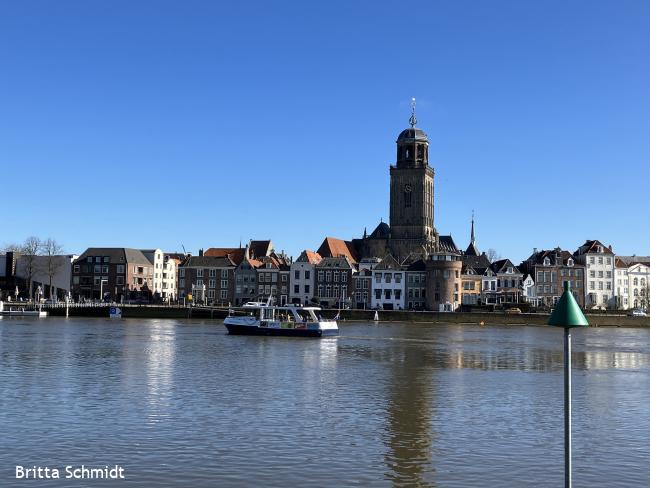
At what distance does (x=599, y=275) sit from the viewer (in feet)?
507

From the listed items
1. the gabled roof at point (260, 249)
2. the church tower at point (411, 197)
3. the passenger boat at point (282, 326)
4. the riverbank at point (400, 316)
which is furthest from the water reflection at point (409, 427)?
the church tower at point (411, 197)

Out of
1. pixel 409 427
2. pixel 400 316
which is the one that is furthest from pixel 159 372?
pixel 400 316

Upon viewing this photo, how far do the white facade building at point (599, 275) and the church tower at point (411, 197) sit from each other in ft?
117

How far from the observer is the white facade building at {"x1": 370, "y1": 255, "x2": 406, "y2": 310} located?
149000 millimetres

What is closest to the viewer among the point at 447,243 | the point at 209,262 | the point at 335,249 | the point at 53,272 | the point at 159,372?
the point at 159,372

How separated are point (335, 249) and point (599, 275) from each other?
5464 cm

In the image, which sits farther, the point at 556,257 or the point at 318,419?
the point at 556,257

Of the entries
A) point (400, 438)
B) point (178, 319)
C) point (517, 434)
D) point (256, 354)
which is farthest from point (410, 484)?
point (178, 319)

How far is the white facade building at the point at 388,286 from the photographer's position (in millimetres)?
149000

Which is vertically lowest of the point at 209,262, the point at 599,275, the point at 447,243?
the point at 599,275

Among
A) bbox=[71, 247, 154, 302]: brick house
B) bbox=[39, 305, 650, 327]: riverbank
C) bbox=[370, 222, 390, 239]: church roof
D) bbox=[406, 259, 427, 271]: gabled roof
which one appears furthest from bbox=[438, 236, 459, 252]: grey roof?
bbox=[71, 247, 154, 302]: brick house

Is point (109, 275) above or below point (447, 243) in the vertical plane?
below

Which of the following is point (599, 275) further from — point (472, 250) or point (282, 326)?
point (282, 326)

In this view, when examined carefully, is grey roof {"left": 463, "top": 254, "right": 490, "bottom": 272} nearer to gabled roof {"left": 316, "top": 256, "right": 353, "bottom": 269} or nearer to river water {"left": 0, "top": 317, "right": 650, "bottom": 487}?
gabled roof {"left": 316, "top": 256, "right": 353, "bottom": 269}
